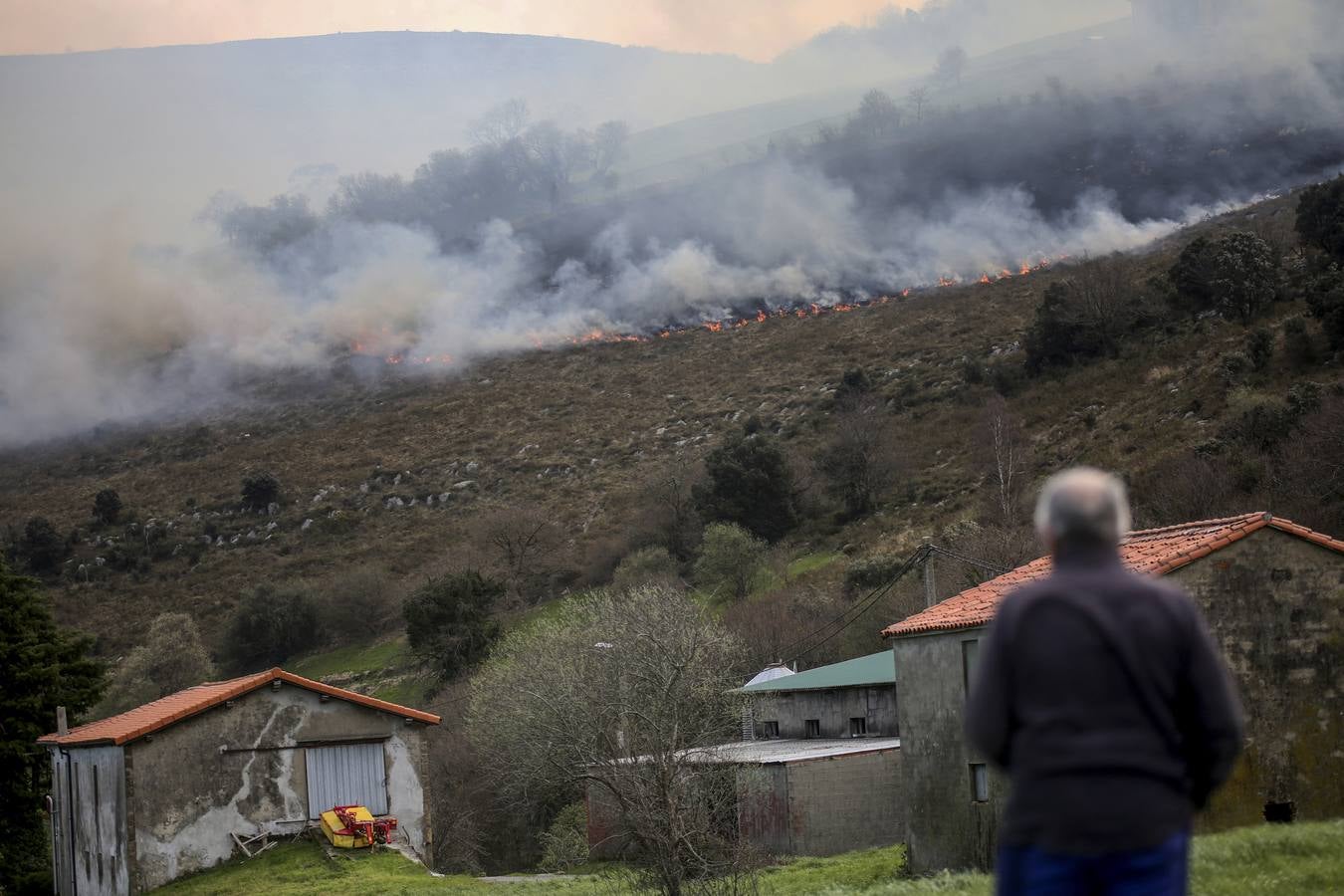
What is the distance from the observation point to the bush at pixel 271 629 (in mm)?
69625

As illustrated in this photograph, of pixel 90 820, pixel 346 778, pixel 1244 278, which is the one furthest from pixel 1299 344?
pixel 90 820

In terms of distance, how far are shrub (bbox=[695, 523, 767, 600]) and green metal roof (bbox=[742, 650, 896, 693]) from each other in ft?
54.9

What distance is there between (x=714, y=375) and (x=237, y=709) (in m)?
81.2

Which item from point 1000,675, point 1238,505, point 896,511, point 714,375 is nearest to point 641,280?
point 714,375

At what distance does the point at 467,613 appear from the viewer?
5703cm

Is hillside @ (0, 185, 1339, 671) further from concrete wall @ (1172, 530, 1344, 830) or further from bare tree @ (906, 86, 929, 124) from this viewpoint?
bare tree @ (906, 86, 929, 124)

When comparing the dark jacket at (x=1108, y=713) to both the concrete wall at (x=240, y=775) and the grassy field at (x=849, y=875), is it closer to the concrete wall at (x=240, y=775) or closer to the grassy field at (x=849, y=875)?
the grassy field at (x=849, y=875)

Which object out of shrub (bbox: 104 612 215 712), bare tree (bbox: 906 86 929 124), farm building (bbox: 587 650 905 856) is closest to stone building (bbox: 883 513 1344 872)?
farm building (bbox: 587 650 905 856)

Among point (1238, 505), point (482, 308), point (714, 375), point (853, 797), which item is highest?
point (482, 308)

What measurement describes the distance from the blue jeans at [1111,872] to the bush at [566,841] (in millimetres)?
32590

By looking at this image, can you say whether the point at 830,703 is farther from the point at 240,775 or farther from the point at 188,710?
the point at 188,710

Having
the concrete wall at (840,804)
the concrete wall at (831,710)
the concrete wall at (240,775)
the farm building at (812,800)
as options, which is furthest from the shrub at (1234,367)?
the concrete wall at (240,775)

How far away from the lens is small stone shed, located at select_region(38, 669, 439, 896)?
95.2 ft

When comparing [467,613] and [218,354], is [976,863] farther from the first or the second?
[218,354]
